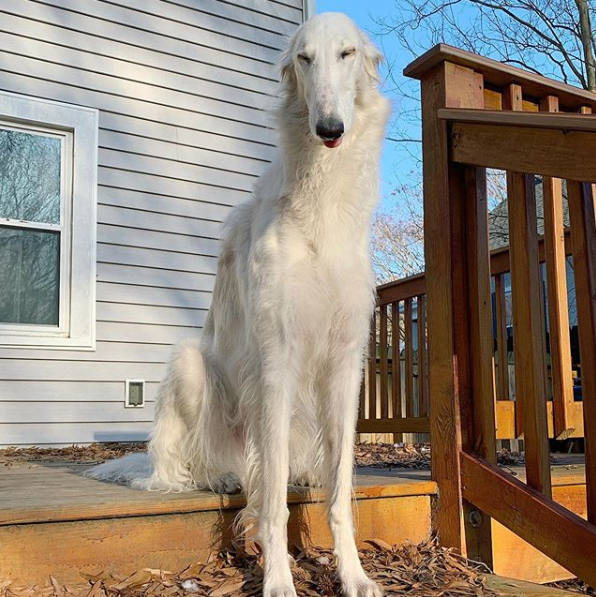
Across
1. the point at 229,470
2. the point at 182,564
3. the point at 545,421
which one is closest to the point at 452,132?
the point at 545,421

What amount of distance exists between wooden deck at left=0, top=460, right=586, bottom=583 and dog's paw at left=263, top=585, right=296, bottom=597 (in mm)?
336

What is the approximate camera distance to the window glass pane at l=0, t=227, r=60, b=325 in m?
4.66

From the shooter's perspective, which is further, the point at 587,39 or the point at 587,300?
the point at 587,39

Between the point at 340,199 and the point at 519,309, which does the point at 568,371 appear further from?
the point at 340,199

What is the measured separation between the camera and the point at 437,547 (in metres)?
2.33

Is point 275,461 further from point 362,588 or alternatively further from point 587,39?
point 587,39

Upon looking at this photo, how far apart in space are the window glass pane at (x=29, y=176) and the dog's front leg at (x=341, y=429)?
331 cm

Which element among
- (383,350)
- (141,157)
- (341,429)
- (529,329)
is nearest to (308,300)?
(341,429)

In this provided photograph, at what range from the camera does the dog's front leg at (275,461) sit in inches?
74.0

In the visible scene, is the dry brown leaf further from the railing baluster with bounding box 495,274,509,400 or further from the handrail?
the railing baluster with bounding box 495,274,509,400

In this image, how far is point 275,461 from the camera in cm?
198

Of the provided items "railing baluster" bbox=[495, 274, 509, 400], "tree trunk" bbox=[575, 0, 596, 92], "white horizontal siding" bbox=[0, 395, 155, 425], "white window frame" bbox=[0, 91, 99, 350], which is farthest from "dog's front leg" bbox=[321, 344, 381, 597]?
"tree trunk" bbox=[575, 0, 596, 92]

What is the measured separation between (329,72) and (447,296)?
0.84 meters

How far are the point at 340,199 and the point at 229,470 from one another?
38.7 inches
